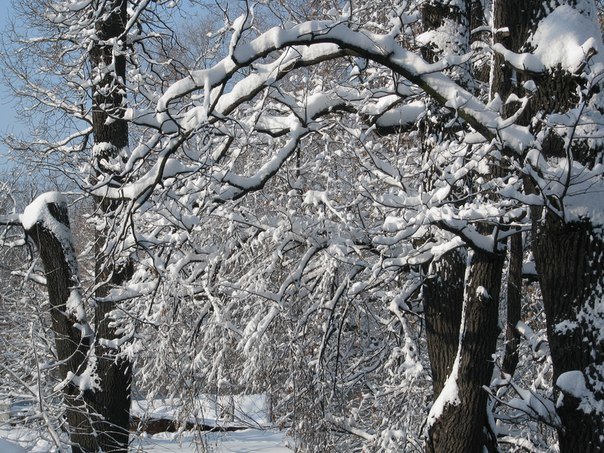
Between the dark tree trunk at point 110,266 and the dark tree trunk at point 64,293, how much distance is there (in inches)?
6.4

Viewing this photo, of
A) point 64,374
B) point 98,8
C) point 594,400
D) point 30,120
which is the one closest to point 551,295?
point 594,400

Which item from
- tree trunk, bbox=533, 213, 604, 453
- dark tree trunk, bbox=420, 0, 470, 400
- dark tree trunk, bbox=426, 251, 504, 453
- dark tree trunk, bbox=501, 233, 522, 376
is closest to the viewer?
tree trunk, bbox=533, 213, 604, 453

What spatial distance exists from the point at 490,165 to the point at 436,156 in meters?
0.42

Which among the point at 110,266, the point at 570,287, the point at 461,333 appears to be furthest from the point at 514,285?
the point at 110,266

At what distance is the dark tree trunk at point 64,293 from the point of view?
6.57m

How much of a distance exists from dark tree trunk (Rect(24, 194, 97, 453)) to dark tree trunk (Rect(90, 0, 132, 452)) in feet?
0.53

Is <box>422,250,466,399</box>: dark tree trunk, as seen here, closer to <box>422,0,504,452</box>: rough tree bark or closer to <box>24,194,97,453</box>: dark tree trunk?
<box>422,0,504,452</box>: rough tree bark

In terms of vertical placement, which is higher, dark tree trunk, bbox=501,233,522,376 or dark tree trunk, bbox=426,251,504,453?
dark tree trunk, bbox=501,233,522,376

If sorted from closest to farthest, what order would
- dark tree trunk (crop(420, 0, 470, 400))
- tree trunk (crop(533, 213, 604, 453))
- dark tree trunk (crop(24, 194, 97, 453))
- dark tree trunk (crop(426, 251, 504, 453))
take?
tree trunk (crop(533, 213, 604, 453)) < dark tree trunk (crop(426, 251, 504, 453)) < dark tree trunk (crop(420, 0, 470, 400)) < dark tree trunk (crop(24, 194, 97, 453))

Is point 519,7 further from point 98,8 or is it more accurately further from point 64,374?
point 64,374

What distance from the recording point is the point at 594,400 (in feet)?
12.7

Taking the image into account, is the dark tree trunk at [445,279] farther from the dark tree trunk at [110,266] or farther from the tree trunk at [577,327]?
the dark tree trunk at [110,266]

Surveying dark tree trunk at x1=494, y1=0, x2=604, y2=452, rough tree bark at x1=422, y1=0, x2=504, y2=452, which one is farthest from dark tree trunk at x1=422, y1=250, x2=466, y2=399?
dark tree trunk at x1=494, y1=0, x2=604, y2=452

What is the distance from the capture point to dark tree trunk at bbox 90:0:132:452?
6.61 metres
